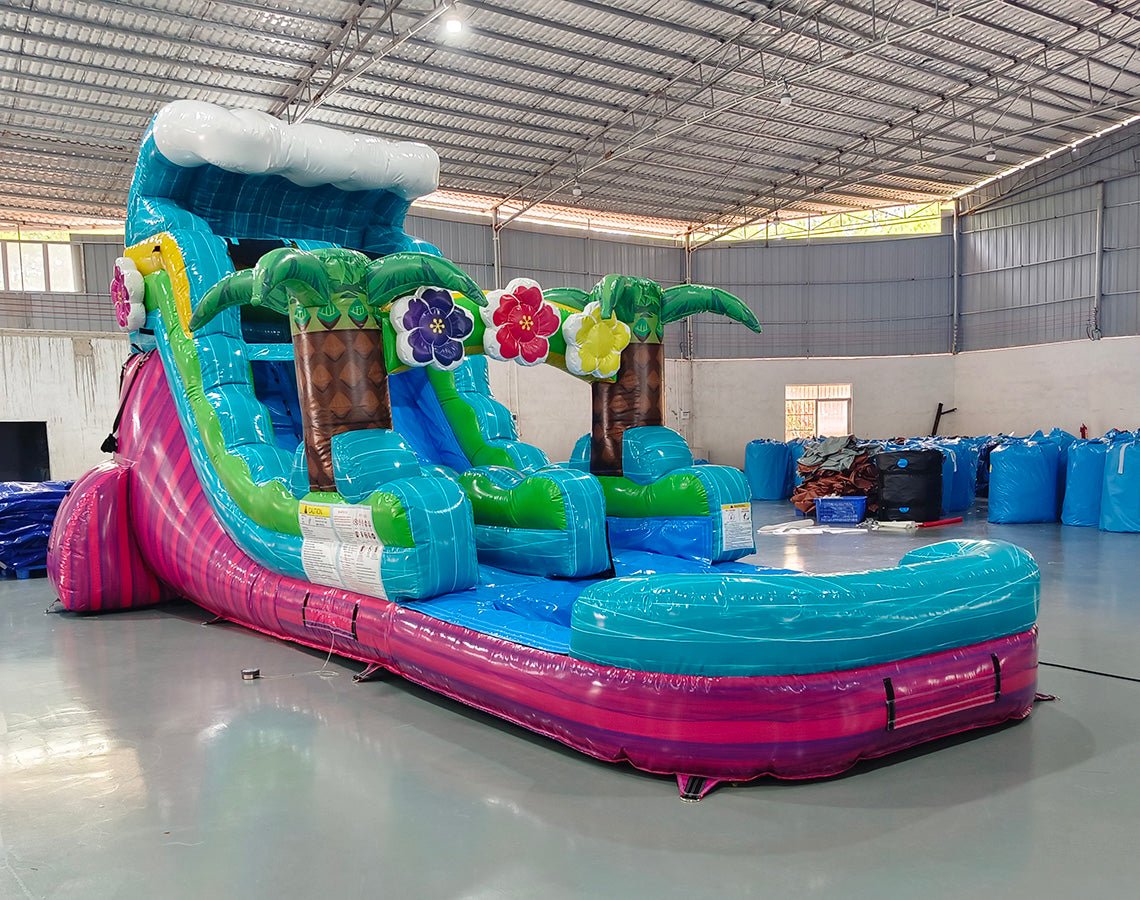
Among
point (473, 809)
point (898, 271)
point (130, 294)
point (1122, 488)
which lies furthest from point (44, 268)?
point (898, 271)

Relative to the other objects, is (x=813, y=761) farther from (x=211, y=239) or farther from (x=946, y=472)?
(x=946, y=472)

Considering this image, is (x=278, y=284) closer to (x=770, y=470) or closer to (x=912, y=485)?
(x=912, y=485)

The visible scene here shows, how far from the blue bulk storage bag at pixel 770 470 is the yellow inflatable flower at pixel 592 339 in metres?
8.73

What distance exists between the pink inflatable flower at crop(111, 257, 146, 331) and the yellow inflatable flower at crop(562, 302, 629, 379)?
282cm

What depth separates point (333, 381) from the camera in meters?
4.29

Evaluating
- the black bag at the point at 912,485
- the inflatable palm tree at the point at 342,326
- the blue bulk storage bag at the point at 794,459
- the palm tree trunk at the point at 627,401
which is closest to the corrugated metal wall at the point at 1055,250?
the blue bulk storage bag at the point at 794,459

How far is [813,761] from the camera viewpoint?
284cm

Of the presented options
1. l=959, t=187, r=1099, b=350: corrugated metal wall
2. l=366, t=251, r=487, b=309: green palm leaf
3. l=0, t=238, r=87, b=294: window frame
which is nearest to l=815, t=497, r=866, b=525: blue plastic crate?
l=366, t=251, r=487, b=309: green palm leaf

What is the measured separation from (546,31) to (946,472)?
6.61 metres

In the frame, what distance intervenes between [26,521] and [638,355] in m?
5.47

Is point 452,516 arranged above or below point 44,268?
below

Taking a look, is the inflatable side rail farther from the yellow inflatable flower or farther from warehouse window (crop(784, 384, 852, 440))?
warehouse window (crop(784, 384, 852, 440))

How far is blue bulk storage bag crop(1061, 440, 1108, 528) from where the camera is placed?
8.97 m

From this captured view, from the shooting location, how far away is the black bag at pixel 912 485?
9.40 meters
